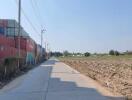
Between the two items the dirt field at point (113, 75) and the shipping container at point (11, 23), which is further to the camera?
the shipping container at point (11, 23)

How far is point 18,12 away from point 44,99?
25.2 meters

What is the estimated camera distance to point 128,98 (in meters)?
13.1

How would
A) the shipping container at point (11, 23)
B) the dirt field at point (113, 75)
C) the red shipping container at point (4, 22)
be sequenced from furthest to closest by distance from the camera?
the shipping container at point (11, 23) → the red shipping container at point (4, 22) → the dirt field at point (113, 75)

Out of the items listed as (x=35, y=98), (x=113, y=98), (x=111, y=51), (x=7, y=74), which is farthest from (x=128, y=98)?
(x=111, y=51)

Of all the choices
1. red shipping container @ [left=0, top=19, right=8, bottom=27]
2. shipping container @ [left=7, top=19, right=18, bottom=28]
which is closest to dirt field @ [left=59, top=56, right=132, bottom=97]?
red shipping container @ [left=0, top=19, right=8, bottom=27]

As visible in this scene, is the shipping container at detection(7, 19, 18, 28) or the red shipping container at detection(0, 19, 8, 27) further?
the shipping container at detection(7, 19, 18, 28)

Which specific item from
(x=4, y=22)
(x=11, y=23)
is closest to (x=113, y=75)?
(x=4, y=22)

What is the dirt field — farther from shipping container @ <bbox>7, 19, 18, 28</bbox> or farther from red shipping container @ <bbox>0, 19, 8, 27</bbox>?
shipping container @ <bbox>7, 19, 18, 28</bbox>

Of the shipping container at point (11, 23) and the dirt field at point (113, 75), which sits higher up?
the shipping container at point (11, 23)

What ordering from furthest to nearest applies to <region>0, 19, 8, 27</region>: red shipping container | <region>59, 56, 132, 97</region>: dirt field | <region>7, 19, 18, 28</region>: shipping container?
<region>7, 19, 18, 28</region>: shipping container, <region>0, 19, 8, 27</region>: red shipping container, <region>59, 56, 132, 97</region>: dirt field

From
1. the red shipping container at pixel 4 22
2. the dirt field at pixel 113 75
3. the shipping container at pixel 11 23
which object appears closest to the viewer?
the dirt field at pixel 113 75

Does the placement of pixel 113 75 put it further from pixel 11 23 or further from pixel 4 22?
pixel 11 23

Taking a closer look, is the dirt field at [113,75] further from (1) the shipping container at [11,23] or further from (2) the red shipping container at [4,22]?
(1) the shipping container at [11,23]

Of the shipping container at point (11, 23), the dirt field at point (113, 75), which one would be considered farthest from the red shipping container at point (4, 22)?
the dirt field at point (113, 75)
